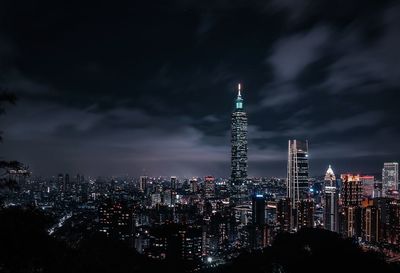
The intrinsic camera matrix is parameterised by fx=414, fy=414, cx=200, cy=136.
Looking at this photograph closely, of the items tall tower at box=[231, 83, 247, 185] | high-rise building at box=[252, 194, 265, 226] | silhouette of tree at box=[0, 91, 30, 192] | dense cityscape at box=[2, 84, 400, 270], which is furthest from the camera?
tall tower at box=[231, 83, 247, 185]

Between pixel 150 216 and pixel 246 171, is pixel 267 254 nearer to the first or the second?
pixel 150 216

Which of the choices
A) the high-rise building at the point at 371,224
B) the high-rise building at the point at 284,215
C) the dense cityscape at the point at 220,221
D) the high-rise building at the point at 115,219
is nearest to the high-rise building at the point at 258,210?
the dense cityscape at the point at 220,221

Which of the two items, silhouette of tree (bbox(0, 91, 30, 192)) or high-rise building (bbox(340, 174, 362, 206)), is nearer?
silhouette of tree (bbox(0, 91, 30, 192))

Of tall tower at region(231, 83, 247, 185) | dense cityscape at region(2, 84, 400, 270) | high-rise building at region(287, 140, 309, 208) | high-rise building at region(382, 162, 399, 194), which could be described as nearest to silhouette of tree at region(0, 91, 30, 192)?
dense cityscape at region(2, 84, 400, 270)

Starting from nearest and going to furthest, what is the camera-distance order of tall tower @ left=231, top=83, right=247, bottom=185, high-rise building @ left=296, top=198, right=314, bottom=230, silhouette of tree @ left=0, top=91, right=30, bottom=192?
silhouette of tree @ left=0, top=91, right=30, bottom=192, high-rise building @ left=296, top=198, right=314, bottom=230, tall tower @ left=231, top=83, right=247, bottom=185

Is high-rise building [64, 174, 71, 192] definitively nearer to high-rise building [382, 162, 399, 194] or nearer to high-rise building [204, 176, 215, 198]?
high-rise building [204, 176, 215, 198]

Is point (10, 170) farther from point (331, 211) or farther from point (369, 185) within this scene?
point (369, 185)

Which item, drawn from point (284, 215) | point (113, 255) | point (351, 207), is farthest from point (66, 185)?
point (113, 255)
